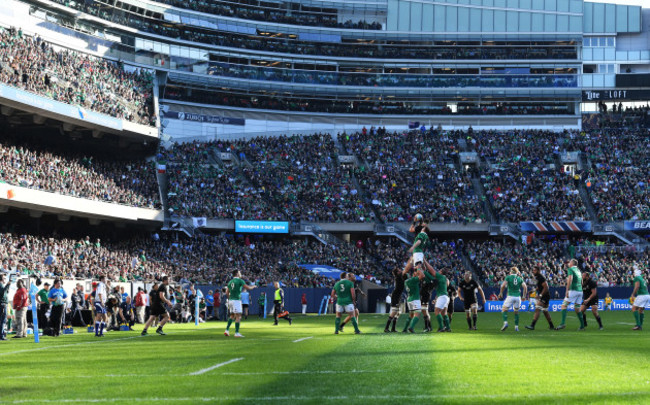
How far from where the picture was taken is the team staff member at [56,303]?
26.4 m

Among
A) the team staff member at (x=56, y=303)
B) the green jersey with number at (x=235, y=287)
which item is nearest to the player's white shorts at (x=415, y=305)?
the green jersey with number at (x=235, y=287)

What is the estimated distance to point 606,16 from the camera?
87875 mm

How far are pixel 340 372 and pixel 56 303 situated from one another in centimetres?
1697

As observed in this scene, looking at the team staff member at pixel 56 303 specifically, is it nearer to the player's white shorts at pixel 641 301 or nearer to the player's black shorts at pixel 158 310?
the player's black shorts at pixel 158 310

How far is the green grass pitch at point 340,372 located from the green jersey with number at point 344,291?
13.8 ft

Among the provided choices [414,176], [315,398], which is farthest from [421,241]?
[414,176]

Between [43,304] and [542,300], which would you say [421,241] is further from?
[43,304]

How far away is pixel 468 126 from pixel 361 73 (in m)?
12.6

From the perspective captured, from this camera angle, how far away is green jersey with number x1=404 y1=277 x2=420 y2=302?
75.7ft

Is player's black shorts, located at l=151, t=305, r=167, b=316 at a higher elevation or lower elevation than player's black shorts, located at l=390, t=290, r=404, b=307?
lower

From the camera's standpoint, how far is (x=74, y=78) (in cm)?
5781

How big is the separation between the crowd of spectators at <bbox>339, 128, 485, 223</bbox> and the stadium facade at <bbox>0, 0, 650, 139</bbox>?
7.14 meters

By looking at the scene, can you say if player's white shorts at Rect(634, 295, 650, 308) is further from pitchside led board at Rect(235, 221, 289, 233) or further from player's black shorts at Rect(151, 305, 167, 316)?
pitchside led board at Rect(235, 221, 289, 233)

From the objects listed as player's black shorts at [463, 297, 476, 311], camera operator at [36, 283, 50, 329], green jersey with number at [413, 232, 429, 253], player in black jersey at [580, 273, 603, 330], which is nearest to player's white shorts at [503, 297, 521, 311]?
player's black shorts at [463, 297, 476, 311]
